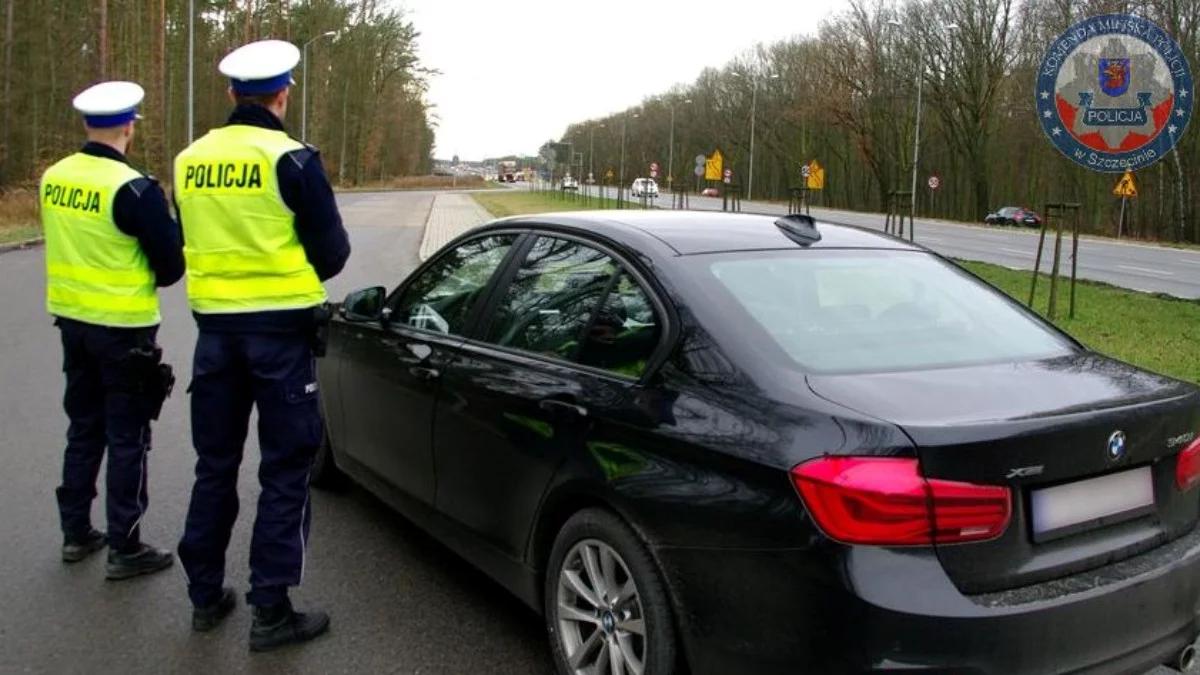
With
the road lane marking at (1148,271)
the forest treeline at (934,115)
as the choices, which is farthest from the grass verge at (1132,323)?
the forest treeline at (934,115)

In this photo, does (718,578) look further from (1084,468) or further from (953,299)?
(953,299)

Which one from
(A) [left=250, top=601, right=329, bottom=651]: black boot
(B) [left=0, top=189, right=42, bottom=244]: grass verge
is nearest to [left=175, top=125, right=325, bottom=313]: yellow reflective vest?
(A) [left=250, top=601, right=329, bottom=651]: black boot

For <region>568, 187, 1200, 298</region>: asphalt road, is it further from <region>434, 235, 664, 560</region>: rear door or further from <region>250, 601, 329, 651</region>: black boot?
<region>250, 601, 329, 651</region>: black boot

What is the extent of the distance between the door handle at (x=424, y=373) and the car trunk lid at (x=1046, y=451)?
1637 millimetres

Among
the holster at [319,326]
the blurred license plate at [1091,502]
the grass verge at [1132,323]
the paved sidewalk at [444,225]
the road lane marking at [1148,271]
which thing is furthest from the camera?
the paved sidewalk at [444,225]

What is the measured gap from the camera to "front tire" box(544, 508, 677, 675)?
2697 millimetres

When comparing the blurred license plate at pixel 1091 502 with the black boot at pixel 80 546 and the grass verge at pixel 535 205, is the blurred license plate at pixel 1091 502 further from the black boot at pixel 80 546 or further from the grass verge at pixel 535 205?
the grass verge at pixel 535 205

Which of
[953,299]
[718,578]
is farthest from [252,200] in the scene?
[953,299]

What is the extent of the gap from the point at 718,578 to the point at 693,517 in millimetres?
166

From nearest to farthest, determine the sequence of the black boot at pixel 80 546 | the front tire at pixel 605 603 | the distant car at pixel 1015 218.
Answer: the front tire at pixel 605 603 → the black boot at pixel 80 546 → the distant car at pixel 1015 218

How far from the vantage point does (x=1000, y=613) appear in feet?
7.65

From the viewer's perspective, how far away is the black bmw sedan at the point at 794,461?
2340 mm

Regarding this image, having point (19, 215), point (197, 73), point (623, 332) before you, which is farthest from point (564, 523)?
point (197, 73)

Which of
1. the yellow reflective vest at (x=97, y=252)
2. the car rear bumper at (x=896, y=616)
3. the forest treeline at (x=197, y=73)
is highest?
the forest treeline at (x=197, y=73)
